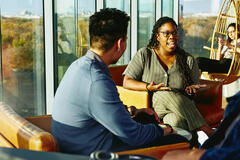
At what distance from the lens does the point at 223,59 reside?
19.7ft

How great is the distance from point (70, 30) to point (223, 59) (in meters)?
2.71

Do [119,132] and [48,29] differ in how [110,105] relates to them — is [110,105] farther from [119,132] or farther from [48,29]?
[48,29]

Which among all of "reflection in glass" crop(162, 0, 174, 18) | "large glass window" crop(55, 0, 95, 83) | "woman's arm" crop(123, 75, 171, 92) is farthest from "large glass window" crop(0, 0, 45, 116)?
"reflection in glass" crop(162, 0, 174, 18)

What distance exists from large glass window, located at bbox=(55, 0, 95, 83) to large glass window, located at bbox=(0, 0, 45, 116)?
0.84 feet

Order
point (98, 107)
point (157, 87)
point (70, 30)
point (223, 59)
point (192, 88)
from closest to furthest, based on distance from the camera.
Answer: point (98, 107) → point (157, 87) → point (192, 88) → point (70, 30) → point (223, 59)

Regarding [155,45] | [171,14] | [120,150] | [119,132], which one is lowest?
[120,150]

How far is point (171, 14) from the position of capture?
278 inches

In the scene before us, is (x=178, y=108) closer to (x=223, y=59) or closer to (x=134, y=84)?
(x=134, y=84)

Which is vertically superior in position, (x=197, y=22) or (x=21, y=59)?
(x=197, y=22)

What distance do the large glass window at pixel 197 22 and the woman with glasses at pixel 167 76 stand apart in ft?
12.2

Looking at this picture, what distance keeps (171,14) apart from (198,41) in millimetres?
767

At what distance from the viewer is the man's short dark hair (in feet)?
6.41

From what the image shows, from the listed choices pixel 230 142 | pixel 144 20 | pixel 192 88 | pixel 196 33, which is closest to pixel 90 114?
pixel 230 142

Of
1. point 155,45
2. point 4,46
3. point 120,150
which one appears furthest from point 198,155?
point 4,46
